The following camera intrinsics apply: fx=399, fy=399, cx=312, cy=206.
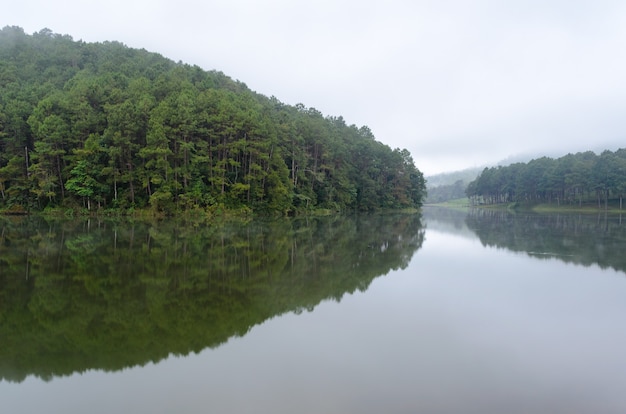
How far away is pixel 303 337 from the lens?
650 centimetres

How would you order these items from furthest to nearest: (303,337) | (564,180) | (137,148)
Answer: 1. (564,180)
2. (137,148)
3. (303,337)

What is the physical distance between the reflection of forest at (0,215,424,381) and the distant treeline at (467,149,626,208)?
71821mm

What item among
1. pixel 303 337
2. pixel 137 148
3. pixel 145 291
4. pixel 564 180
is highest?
pixel 137 148

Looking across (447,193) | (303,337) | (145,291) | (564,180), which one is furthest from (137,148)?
(447,193)

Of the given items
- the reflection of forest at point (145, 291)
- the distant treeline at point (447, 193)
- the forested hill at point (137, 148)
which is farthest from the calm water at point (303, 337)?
the distant treeline at point (447, 193)

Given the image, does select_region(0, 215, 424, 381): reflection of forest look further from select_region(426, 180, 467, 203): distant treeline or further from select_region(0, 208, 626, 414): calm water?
select_region(426, 180, 467, 203): distant treeline

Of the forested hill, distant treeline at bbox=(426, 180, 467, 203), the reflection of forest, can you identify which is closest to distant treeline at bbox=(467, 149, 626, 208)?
the forested hill

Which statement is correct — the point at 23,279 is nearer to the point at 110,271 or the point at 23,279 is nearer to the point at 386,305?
the point at 110,271

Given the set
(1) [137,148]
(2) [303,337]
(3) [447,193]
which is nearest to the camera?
(2) [303,337]

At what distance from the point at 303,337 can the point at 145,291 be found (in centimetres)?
429

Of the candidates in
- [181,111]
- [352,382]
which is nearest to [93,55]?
[181,111]

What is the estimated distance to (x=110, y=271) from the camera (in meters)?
10.8

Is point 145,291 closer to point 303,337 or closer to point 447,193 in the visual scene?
point 303,337

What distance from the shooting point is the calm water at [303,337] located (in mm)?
4590
